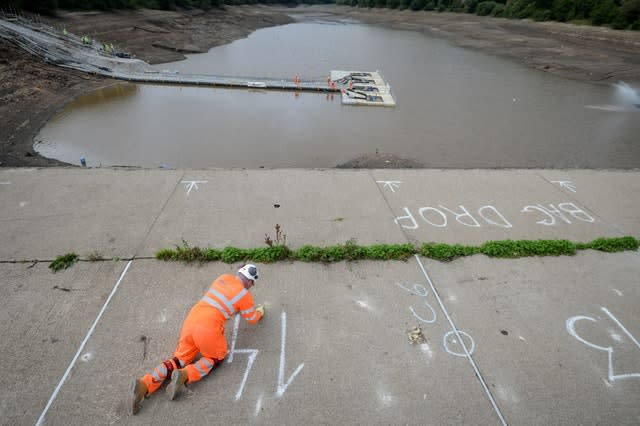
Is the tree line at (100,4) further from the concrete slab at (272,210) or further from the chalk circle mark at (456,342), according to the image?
the chalk circle mark at (456,342)

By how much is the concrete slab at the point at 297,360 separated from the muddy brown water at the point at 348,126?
7.65 meters

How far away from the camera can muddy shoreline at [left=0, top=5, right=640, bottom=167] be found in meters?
14.3

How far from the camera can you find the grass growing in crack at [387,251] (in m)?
5.57

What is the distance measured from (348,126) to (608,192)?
10946 millimetres

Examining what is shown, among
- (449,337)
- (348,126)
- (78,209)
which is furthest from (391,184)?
(348,126)

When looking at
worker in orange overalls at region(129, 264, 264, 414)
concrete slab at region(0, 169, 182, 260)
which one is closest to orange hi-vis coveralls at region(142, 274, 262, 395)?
worker in orange overalls at region(129, 264, 264, 414)

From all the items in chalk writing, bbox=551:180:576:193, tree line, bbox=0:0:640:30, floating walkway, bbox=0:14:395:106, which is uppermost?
tree line, bbox=0:0:640:30

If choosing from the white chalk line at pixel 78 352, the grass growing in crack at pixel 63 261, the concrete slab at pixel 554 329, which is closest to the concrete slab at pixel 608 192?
the concrete slab at pixel 554 329

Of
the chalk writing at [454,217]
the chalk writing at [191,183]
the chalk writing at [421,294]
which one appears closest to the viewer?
the chalk writing at [421,294]

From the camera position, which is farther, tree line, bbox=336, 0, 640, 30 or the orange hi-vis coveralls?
tree line, bbox=336, 0, 640, 30

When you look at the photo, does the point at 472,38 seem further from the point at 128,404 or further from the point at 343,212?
the point at 128,404

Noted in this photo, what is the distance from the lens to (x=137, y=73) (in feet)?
78.4

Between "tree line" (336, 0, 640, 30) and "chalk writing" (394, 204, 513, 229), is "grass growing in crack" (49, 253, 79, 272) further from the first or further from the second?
"tree line" (336, 0, 640, 30)

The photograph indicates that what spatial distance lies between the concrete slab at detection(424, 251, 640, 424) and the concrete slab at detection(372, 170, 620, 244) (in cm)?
74
